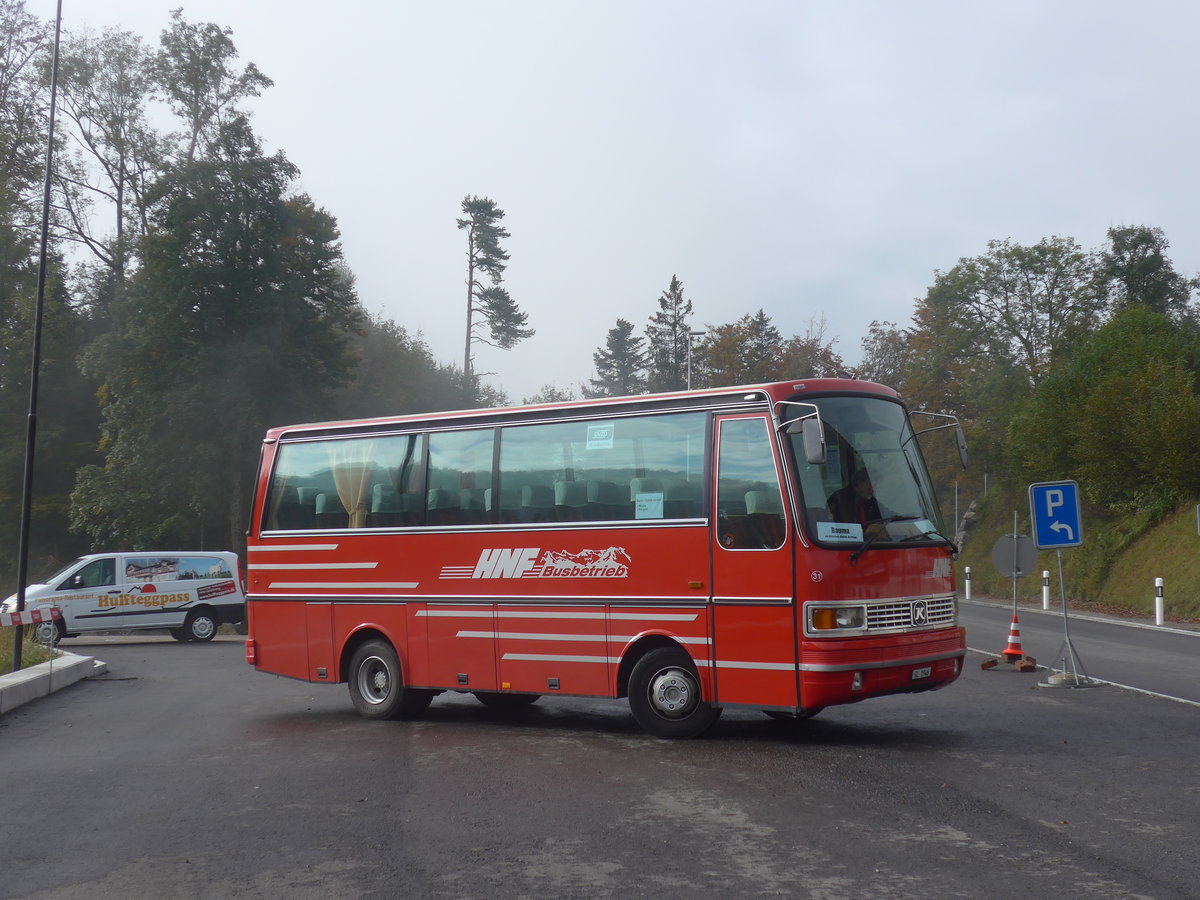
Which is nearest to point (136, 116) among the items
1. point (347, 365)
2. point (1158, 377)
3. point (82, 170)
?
point (82, 170)

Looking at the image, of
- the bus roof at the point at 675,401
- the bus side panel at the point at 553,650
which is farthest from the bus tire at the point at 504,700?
the bus roof at the point at 675,401

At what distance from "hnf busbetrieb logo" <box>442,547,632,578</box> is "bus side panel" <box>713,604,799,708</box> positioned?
3.84 feet

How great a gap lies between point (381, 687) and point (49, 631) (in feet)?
51.3

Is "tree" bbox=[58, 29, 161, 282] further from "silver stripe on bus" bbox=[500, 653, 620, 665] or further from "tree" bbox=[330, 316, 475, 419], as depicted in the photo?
"silver stripe on bus" bbox=[500, 653, 620, 665]

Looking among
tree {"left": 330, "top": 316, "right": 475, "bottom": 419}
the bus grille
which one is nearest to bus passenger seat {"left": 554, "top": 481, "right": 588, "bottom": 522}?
the bus grille

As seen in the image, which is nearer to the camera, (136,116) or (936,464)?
(136,116)

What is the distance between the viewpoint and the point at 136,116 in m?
47.4

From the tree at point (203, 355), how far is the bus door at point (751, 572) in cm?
3422

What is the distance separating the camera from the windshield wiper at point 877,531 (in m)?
9.88

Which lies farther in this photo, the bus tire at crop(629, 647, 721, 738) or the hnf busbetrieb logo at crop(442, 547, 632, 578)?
the hnf busbetrieb logo at crop(442, 547, 632, 578)

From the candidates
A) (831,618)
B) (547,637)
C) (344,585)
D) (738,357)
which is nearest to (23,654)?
(344,585)

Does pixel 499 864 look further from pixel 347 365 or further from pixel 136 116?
pixel 136 116

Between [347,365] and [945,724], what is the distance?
37831 millimetres

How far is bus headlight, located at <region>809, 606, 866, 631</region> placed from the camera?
973cm
